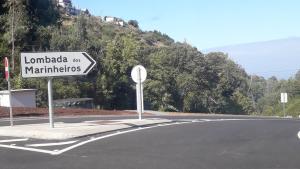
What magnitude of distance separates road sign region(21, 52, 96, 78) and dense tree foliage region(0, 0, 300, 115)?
89.0 ft

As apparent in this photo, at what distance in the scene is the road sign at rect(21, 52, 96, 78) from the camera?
16859 mm

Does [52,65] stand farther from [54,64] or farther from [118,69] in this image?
[118,69]

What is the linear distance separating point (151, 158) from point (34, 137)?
18.1ft

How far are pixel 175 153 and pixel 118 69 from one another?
50.8 metres

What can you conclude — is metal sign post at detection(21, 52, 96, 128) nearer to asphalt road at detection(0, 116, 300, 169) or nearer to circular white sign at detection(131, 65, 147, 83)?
asphalt road at detection(0, 116, 300, 169)

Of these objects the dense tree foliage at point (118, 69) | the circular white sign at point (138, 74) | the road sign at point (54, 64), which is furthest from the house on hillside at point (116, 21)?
the road sign at point (54, 64)

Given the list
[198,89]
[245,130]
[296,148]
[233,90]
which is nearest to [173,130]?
[245,130]

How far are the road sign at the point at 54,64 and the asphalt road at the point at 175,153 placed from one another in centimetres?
333

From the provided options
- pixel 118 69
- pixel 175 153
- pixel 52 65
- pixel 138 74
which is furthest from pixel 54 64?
pixel 118 69

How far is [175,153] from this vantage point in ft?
37.0

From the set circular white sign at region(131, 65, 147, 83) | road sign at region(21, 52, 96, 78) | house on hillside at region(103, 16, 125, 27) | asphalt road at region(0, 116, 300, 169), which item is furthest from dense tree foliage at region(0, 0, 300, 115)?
house on hillside at region(103, 16, 125, 27)

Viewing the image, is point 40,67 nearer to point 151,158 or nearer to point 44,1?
point 151,158

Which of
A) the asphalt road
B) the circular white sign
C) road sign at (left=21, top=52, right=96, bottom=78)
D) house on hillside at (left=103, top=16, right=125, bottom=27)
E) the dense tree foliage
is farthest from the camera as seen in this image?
house on hillside at (left=103, top=16, right=125, bottom=27)

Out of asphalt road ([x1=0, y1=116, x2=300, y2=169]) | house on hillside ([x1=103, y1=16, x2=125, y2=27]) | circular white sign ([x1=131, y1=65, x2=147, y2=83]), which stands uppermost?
house on hillside ([x1=103, y1=16, x2=125, y2=27])
